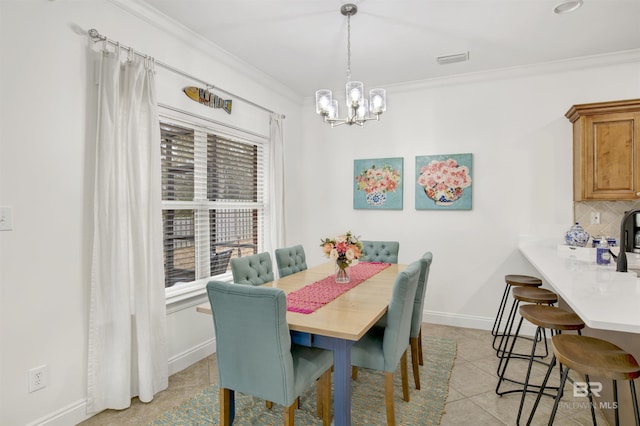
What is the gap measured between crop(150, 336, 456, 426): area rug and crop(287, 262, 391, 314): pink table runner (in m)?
0.77

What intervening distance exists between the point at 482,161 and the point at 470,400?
2.56 m

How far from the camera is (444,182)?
418cm

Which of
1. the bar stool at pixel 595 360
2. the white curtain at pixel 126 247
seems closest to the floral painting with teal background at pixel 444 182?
the bar stool at pixel 595 360

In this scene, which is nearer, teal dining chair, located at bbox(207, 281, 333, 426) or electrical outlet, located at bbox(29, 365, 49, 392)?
teal dining chair, located at bbox(207, 281, 333, 426)

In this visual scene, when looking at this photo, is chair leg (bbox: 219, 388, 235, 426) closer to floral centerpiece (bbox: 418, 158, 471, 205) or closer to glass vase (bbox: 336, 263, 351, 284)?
glass vase (bbox: 336, 263, 351, 284)

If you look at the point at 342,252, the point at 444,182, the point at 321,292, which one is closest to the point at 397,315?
the point at 321,292

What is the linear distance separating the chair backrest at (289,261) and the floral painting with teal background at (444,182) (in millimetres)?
1688

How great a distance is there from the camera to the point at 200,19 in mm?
2873

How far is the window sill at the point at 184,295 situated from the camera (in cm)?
297

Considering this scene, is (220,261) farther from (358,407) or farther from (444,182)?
(444,182)

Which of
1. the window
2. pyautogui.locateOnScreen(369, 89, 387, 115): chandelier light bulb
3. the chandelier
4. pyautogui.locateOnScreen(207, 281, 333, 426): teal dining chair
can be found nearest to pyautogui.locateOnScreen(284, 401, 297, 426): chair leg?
pyautogui.locateOnScreen(207, 281, 333, 426): teal dining chair

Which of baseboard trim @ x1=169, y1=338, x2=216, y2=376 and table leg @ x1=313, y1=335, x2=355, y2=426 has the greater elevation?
table leg @ x1=313, y1=335, x2=355, y2=426

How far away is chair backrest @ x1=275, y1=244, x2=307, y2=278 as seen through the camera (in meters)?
3.23

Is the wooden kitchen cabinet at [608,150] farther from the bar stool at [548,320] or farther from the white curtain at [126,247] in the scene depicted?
the white curtain at [126,247]
